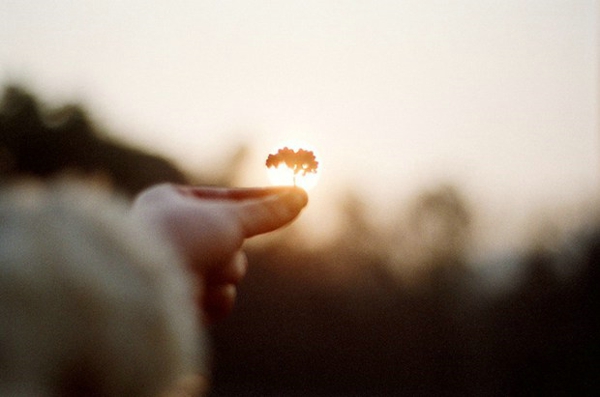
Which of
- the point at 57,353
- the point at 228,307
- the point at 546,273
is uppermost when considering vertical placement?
the point at 546,273

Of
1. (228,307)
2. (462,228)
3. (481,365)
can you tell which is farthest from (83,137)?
(228,307)

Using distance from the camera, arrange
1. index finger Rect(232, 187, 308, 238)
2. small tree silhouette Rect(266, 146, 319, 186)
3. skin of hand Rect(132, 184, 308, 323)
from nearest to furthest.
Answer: skin of hand Rect(132, 184, 308, 323)
index finger Rect(232, 187, 308, 238)
small tree silhouette Rect(266, 146, 319, 186)

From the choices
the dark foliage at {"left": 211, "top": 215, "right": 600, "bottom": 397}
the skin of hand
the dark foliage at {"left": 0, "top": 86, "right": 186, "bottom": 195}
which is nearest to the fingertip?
the skin of hand

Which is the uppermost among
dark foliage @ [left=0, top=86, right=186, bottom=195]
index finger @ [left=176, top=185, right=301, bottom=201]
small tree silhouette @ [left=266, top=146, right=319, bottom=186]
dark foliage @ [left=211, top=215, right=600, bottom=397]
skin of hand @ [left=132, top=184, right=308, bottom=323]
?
dark foliage @ [left=0, top=86, right=186, bottom=195]

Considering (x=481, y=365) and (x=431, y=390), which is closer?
(x=481, y=365)

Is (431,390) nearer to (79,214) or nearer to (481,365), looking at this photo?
(481,365)

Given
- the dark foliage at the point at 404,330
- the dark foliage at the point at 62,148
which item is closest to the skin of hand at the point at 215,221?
the dark foliage at the point at 404,330

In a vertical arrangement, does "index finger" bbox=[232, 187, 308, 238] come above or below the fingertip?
below

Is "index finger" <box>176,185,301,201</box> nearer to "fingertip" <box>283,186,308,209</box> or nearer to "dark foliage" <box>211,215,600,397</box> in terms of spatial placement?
"fingertip" <box>283,186,308,209</box>
